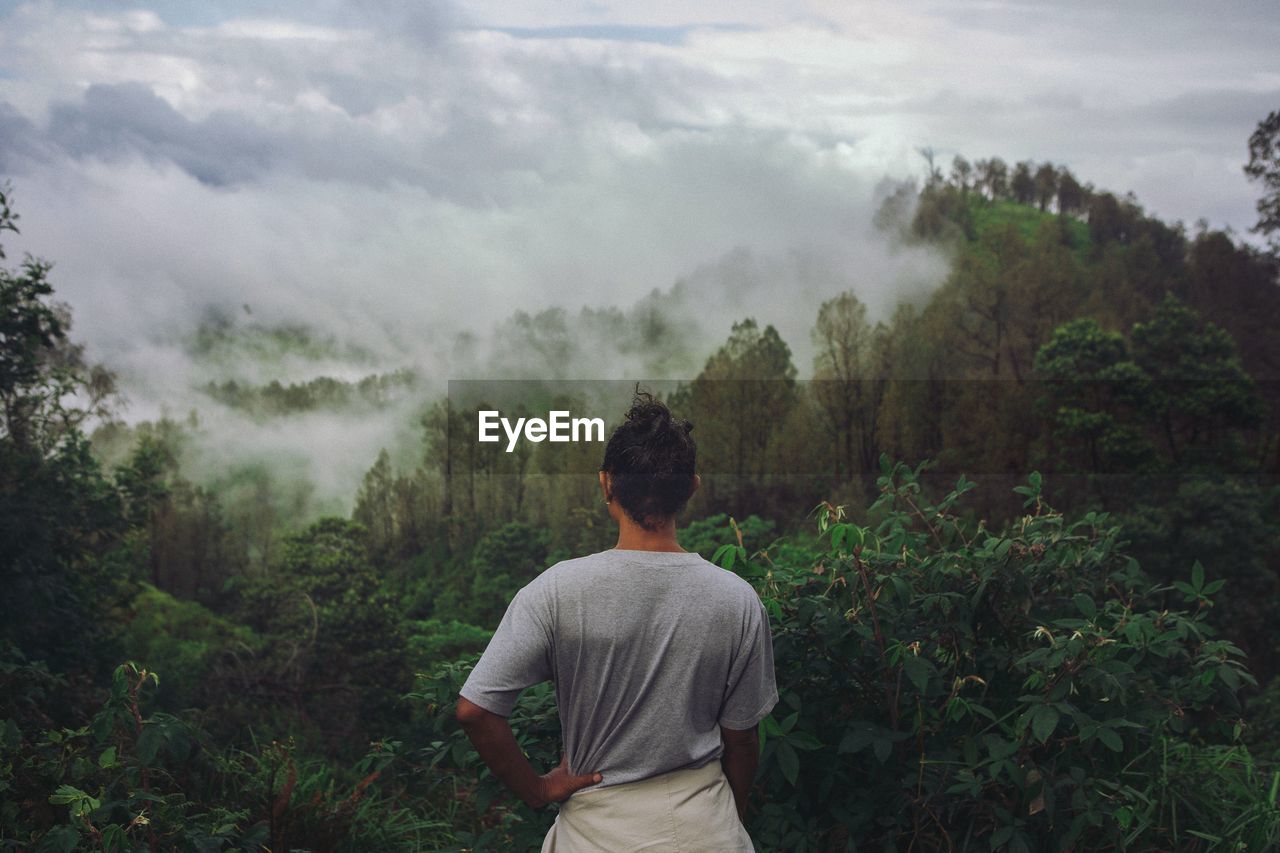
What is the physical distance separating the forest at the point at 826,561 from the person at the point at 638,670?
0.85m

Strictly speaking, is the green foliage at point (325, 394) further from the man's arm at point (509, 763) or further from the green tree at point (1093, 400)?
the man's arm at point (509, 763)

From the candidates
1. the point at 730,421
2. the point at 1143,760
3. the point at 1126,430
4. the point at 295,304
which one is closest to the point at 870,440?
the point at 730,421

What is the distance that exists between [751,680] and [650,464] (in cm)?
46

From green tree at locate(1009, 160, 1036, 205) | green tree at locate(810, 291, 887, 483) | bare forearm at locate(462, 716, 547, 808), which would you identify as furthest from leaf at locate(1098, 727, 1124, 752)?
green tree at locate(1009, 160, 1036, 205)

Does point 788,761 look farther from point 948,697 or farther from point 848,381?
point 848,381

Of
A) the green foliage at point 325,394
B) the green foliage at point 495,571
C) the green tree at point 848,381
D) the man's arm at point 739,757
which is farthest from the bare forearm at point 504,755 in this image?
the green foliage at point 325,394

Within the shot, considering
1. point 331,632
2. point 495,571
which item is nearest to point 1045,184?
point 495,571

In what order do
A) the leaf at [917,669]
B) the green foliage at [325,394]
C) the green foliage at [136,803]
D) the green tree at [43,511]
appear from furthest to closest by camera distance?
the green foliage at [325,394] → the green tree at [43,511] → the leaf at [917,669] → the green foliage at [136,803]

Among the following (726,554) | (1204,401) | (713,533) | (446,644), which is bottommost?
(446,644)

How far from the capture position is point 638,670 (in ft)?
6.98

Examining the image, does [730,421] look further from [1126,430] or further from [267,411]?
[267,411]

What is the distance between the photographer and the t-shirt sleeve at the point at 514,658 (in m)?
2.12

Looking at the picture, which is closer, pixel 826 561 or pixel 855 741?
pixel 855 741

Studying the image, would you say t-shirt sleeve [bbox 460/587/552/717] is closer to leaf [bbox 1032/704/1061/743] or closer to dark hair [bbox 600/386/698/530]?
dark hair [bbox 600/386/698/530]
